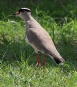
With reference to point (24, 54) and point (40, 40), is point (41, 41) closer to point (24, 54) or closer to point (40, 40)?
point (40, 40)

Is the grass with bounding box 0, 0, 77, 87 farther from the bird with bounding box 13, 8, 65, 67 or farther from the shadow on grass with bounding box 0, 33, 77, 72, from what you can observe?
the bird with bounding box 13, 8, 65, 67

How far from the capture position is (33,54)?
743 centimetres

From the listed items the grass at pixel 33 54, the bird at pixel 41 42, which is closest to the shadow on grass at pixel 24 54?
the grass at pixel 33 54

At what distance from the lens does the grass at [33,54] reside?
579 cm

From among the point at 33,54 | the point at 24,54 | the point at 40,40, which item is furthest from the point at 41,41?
the point at 33,54

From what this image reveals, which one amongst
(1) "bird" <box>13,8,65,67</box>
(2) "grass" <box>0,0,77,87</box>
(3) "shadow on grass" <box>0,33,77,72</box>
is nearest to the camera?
(2) "grass" <box>0,0,77,87</box>

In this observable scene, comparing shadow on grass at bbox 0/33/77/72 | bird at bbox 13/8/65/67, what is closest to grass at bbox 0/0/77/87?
shadow on grass at bbox 0/33/77/72

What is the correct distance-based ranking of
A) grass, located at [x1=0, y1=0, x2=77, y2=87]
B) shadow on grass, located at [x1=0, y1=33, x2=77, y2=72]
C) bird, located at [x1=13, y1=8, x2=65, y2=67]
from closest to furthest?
grass, located at [x1=0, y1=0, x2=77, y2=87] < bird, located at [x1=13, y1=8, x2=65, y2=67] < shadow on grass, located at [x1=0, y1=33, x2=77, y2=72]

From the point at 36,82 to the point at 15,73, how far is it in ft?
1.36

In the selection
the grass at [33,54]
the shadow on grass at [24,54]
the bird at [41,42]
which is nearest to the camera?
the grass at [33,54]

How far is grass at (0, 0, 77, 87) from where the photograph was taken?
19.0 feet

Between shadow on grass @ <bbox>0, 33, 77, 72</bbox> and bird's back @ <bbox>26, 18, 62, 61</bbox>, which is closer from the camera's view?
bird's back @ <bbox>26, 18, 62, 61</bbox>

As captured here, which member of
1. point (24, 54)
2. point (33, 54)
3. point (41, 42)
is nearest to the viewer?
point (41, 42)

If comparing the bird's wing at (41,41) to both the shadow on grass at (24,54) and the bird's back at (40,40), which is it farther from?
the shadow on grass at (24,54)
